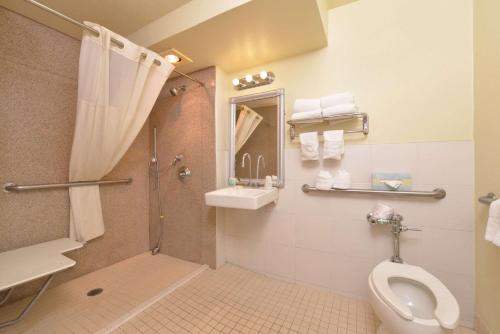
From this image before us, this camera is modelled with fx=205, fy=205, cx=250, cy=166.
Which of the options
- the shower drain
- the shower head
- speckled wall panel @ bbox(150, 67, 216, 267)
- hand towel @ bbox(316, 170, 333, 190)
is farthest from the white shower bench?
hand towel @ bbox(316, 170, 333, 190)

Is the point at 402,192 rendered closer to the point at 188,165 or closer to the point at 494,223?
the point at 494,223

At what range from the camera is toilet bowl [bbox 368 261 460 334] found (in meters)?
0.86

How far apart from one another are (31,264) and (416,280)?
2.24m

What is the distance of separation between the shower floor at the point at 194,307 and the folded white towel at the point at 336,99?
1.49m

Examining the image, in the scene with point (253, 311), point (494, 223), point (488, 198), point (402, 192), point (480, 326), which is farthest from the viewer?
point (253, 311)

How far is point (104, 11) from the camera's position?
1.50 meters

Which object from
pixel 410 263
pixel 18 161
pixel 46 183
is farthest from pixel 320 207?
pixel 18 161

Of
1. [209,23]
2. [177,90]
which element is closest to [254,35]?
[209,23]

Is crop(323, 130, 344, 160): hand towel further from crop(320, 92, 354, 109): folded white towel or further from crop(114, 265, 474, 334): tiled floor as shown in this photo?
crop(114, 265, 474, 334): tiled floor

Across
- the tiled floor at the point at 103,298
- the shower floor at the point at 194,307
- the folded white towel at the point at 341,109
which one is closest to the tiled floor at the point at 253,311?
the shower floor at the point at 194,307

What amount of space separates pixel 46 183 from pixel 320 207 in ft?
7.26

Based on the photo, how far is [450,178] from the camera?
4.30ft

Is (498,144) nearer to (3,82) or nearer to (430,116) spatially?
(430,116)

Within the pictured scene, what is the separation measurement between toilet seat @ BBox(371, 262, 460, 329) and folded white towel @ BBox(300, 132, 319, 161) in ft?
2.82
